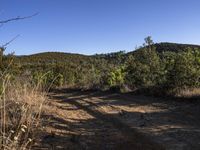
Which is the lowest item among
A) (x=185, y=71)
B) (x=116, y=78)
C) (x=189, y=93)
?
(x=189, y=93)

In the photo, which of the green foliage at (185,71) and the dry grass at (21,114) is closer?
the dry grass at (21,114)

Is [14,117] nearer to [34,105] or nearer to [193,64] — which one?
[34,105]

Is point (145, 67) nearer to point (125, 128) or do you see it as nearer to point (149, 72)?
point (149, 72)

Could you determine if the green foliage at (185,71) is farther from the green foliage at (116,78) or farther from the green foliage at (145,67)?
the green foliage at (116,78)

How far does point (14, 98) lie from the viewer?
10.2 m

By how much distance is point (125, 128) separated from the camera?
415 inches

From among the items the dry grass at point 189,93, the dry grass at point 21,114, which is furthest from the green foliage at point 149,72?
the dry grass at point 21,114

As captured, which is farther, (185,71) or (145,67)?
(145,67)

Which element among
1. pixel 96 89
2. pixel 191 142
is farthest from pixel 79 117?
pixel 96 89

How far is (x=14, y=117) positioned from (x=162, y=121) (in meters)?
4.56

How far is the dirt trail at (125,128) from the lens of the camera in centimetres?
852

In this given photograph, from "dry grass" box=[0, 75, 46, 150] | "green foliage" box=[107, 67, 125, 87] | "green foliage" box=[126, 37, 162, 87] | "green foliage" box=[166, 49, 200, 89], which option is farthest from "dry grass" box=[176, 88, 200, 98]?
"green foliage" box=[107, 67, 125, 87]

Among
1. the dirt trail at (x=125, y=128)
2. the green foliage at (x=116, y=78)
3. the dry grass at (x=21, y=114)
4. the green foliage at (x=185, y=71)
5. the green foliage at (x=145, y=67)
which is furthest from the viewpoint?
the green foliage at (x=116, y=78)

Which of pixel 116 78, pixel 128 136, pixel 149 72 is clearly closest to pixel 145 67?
pixel 149 72
